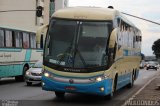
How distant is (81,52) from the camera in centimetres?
1603

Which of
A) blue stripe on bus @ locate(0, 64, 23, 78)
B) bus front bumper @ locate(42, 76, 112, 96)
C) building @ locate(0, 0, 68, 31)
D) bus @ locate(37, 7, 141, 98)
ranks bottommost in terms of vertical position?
building @ locate(0, 0, 68, 31)

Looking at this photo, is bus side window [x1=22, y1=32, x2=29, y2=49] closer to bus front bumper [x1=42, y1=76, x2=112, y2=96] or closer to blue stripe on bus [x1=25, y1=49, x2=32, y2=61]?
blue stripe on bus [x1=25, y1=49, x2=32, y2=61]

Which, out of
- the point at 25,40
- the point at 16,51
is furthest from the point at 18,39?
the point at 25,40

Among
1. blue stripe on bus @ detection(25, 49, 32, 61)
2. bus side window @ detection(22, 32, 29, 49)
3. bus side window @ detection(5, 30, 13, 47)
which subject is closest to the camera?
bus side window @ detection(5, 30, 13, 47)

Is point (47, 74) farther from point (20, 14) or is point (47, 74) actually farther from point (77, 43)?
point (20, 14)

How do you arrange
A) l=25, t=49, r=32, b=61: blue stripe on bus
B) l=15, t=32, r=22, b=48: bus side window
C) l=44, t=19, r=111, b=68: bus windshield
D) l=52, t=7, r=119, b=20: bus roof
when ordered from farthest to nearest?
l=25, t=49, r=32, b=61: blue stripe on bus < l=15, t=32, r=22, b=48: bus side window < l=52, t=7, r=119, b=20: bus roof < l=44, t=19, r=111, b=68: bus windshield

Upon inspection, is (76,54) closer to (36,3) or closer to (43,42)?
(43,42)

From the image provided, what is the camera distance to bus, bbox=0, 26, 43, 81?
27.2 meters

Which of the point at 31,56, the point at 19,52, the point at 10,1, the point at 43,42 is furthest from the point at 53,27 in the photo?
the point at 10,1

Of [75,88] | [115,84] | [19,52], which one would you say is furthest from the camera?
[19,52]

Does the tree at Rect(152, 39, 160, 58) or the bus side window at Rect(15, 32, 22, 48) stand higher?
the bus side window at Rect(15, 32, 22, 48)

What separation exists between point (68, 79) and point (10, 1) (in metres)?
81.6

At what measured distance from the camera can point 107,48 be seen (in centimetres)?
1623

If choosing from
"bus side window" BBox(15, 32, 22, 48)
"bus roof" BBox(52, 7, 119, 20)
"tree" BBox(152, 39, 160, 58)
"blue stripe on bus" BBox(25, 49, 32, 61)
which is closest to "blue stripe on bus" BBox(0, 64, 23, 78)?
"blue stripe on bus" BBox(25, 49, 32, 61)
